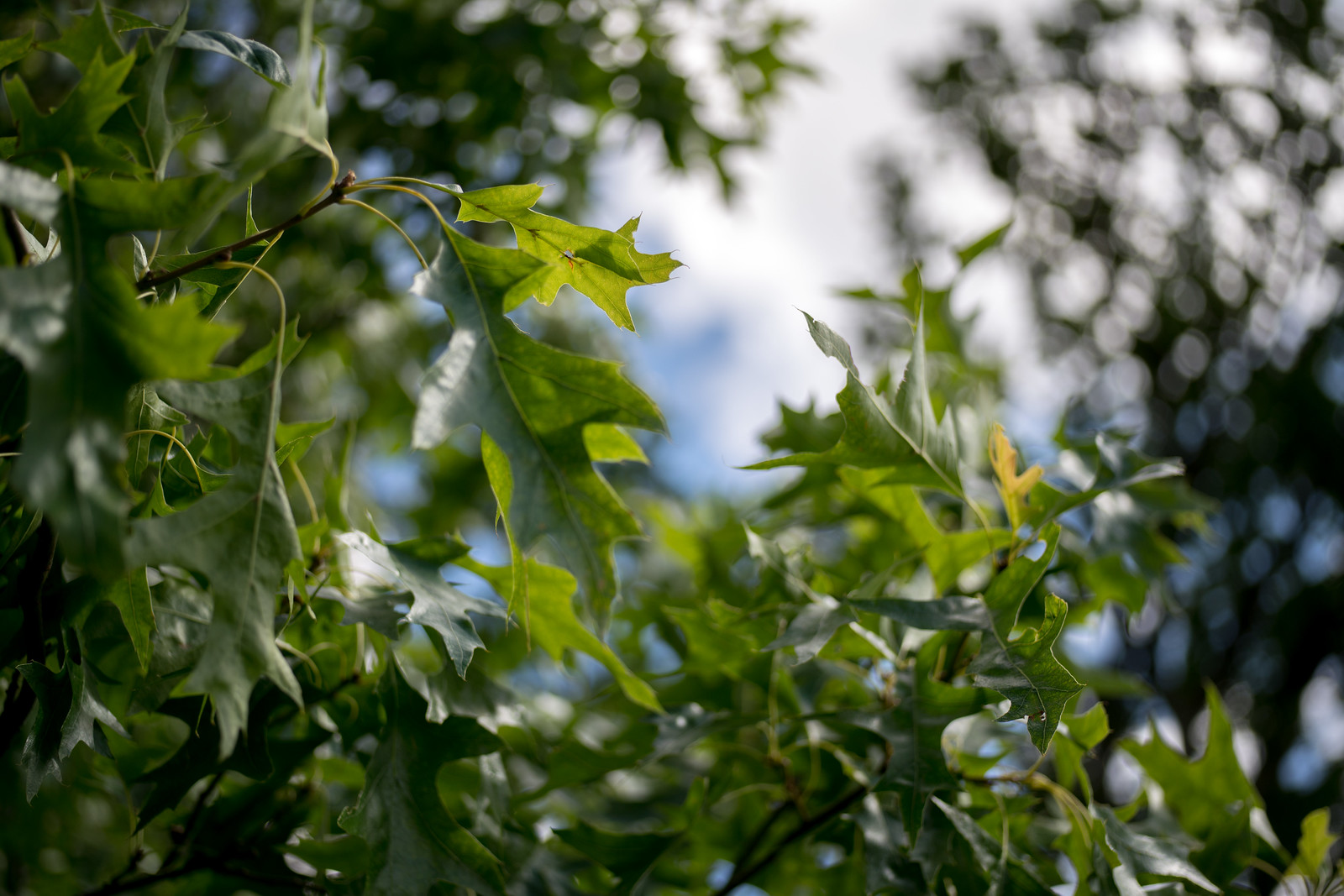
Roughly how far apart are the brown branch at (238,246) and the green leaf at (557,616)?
44 centimetres

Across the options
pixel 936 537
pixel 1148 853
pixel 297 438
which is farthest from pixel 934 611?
pixel 297 438

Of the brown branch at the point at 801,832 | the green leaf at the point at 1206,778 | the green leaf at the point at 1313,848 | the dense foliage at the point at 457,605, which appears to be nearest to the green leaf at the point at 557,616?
the dense foliage at the point at 457,605

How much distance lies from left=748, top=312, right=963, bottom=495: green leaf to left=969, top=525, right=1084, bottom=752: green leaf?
0.51ft

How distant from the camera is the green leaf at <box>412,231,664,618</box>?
77 cm

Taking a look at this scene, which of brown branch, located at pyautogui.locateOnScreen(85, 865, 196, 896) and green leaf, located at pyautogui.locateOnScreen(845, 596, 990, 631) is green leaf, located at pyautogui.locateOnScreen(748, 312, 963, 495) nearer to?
green leaf, located at pyautogui.locateOnScreen(845, 596, 990, 631)

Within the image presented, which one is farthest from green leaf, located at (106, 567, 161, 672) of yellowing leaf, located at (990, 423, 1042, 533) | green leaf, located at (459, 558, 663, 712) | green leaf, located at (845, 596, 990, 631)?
yellowing leaf, located at (990, 423, 1042, 533)

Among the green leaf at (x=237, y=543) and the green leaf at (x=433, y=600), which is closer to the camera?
the green leaf at (x=237, y=543)

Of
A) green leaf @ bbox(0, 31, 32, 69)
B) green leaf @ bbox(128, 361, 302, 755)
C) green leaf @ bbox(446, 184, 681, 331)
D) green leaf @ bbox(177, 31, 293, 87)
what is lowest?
green leaf @ bbox(128, 361, 302, 755)

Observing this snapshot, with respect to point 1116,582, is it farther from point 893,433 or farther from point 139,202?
point 139,202

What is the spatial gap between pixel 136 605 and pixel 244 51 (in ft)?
1.76

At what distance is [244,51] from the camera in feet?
2.68

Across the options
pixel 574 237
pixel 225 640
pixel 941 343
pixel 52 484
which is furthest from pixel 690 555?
pixel 52 484

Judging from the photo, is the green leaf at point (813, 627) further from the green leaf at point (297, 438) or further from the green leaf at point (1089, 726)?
the green leaf at point (297, 438)

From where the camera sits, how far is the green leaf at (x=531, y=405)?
0.77 metres
